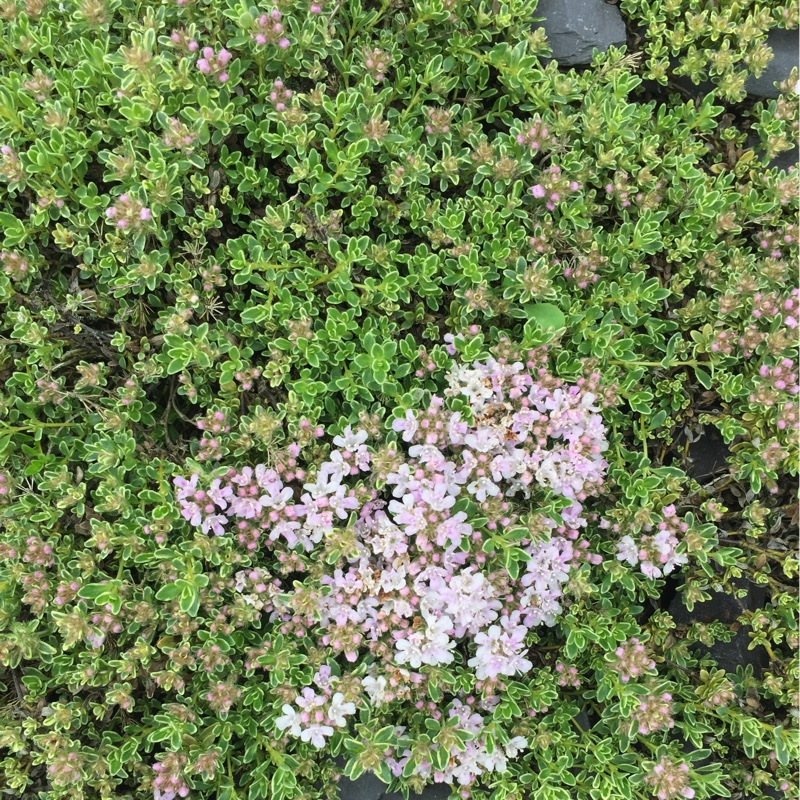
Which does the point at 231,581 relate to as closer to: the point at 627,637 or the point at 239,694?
the point at 239,694

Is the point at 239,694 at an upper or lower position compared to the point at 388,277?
lower

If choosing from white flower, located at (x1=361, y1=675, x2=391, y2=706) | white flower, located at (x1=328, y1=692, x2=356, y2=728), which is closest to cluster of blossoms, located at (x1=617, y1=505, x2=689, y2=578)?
white flower, located at (x1=361, y1=675, x2=391, y2=706)

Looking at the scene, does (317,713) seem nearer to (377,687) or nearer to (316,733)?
(316,733)

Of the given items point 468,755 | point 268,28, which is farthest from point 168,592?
point 268,28

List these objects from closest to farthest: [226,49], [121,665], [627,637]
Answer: [121,665] < [226,49] < [627,637]

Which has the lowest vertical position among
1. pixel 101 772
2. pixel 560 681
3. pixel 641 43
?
pixel 101 772

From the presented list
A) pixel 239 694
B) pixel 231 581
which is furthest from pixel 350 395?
pixel 239 694
